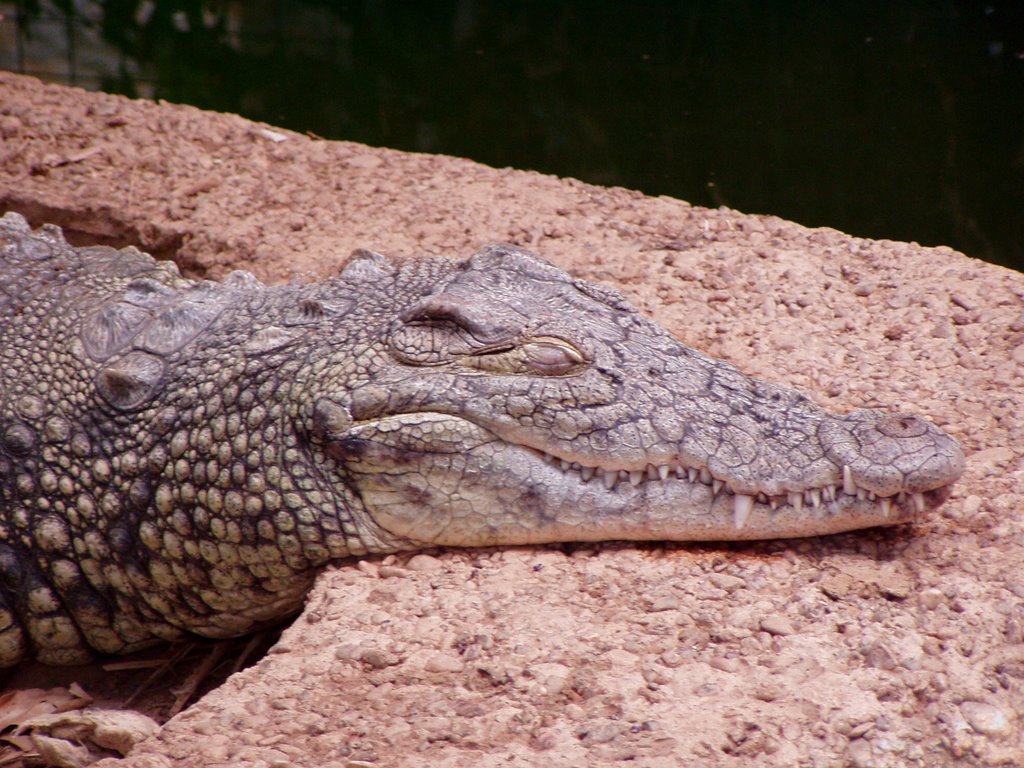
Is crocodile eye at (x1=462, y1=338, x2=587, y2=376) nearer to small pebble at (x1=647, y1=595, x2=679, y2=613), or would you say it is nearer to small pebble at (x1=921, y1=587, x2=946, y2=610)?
small pebble at (x1=647, y1=595, x2=679, y2=613)

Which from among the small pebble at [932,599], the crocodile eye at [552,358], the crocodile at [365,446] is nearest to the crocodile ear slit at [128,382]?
the crocodile at [365,446]

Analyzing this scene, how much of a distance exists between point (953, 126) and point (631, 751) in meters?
6.98

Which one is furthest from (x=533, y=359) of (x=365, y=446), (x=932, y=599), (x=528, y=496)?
(x=932, y=599)

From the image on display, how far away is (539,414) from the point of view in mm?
3338

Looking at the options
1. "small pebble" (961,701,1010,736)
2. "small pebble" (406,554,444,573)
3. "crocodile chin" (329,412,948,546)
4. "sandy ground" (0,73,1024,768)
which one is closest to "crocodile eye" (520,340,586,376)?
"crocodile chin" (329,412,948,546)

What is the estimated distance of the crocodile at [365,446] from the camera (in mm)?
3295

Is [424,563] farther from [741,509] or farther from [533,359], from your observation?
[741,509]

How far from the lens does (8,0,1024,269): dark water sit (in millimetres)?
7938

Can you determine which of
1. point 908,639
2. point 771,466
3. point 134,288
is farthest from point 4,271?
point 908,639

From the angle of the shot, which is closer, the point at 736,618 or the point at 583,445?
the point at 736,618

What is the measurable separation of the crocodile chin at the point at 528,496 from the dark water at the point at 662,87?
4642 mm

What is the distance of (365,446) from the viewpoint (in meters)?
3.36

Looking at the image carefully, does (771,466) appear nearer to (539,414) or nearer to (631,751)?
(539,414)

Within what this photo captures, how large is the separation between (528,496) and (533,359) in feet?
1.36
